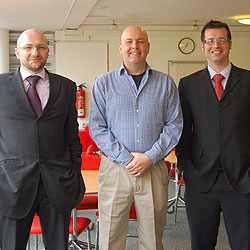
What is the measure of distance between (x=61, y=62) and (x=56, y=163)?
7.75 metres

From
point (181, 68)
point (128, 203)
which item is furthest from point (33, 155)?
point (181, 68)

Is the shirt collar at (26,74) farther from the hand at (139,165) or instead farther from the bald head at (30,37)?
the hand at (139,165)

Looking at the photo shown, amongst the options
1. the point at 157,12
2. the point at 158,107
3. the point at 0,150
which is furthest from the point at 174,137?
the point at 157,12

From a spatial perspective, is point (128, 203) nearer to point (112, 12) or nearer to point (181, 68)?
point (112, 12)

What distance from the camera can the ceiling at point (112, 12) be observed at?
7449 mm

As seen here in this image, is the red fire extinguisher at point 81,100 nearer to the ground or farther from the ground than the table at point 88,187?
farther from the ground

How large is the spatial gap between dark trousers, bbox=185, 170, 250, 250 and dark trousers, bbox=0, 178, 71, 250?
883 millimetres

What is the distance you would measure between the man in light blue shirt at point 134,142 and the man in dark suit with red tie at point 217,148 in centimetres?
15

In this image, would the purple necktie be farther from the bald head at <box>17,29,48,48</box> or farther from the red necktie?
the red necktie

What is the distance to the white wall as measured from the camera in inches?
386

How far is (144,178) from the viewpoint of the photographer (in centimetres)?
258

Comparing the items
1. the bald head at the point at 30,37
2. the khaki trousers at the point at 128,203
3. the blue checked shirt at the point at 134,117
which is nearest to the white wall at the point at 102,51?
the blue checked shirt at the point at 134,117

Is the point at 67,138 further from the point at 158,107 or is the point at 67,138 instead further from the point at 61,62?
the point at 61,62

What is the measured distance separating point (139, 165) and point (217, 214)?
0.65 metres
